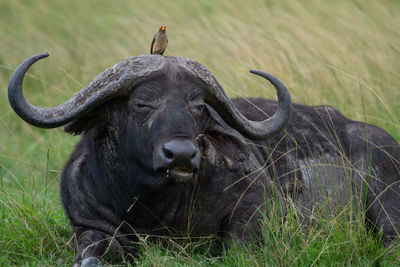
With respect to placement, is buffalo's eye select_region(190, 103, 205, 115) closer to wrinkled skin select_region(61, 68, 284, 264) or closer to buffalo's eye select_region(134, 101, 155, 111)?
wrinkled skin select_region(61, 68, 284, 264)

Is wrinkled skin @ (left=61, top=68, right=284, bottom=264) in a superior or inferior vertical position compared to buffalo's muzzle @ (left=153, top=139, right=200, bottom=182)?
inferior

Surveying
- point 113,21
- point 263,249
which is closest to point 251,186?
point 263,249

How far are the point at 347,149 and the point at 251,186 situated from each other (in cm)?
124

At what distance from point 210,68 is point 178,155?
194 inches

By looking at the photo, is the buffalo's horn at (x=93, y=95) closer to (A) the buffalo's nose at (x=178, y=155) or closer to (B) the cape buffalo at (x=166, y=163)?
(B) the cape buffalo at (x=166, y=163)

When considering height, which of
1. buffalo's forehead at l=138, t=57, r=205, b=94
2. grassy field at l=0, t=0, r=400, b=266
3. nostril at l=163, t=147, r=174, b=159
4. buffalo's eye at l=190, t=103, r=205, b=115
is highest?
buffalo's forehead at l=138, t=57, r=205, b=94

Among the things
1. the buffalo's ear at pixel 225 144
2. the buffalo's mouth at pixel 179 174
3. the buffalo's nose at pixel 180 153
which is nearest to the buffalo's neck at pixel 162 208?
the buffalo's ear at pixel 225 144

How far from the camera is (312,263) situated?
4.15 m

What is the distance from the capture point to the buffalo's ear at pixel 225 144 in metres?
4.97

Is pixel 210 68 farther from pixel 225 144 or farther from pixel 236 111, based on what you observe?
pixel 236 111

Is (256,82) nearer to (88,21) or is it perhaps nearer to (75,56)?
(75,56)

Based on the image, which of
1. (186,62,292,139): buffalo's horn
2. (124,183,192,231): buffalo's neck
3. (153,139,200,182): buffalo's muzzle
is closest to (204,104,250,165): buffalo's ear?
(186,62,292,139): buffalo's horn

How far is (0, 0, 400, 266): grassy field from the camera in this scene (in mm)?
4430

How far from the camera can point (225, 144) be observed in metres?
5.02
